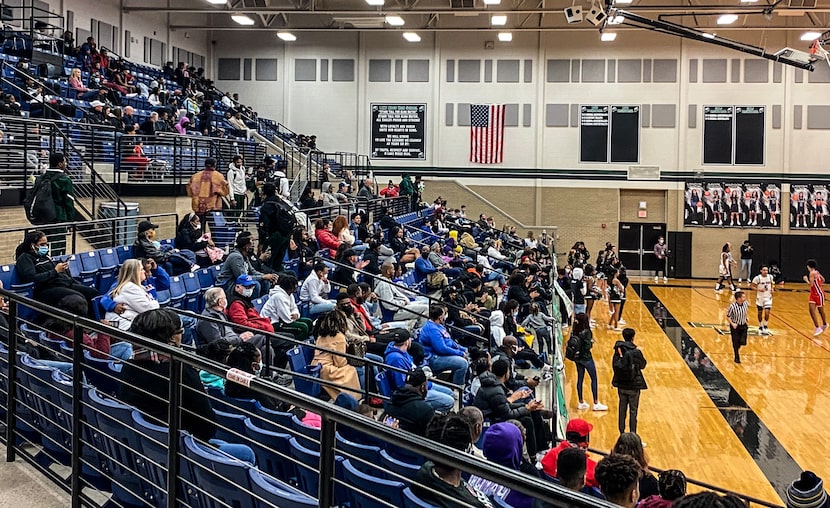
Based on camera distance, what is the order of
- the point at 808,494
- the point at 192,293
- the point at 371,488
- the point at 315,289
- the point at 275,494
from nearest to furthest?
the point at 275,494 < the point at 371,488 < the point at 808,494 < the point at 192,293 < the point at 315,289

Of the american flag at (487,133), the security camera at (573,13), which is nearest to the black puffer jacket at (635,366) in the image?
the security camera at (573,13)

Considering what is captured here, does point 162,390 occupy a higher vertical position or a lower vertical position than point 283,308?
higher

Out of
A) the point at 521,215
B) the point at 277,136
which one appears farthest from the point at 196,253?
the point at 521,215

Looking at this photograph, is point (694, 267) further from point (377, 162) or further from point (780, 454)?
point (780, 454)

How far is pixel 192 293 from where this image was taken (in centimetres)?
851

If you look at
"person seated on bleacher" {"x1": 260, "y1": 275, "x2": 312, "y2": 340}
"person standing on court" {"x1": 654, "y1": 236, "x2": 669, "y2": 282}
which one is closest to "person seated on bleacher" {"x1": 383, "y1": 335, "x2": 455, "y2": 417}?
"person seated on bleacher" {"x1": 260, "y1": 275, "x2": 312, "y2": 340}

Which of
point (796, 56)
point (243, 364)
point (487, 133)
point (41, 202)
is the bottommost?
point (243, 364)

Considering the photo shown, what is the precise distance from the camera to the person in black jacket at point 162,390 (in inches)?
128

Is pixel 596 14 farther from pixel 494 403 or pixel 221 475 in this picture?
pixel 221 475

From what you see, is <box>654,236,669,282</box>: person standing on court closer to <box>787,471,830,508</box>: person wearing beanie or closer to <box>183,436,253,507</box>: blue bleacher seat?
<box>787,471,830,508</box>: person wearing beanie

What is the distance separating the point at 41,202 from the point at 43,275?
7.82ft

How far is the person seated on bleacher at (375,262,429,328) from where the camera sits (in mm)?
10555

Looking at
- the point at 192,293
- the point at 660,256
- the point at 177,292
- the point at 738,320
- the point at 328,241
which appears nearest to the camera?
the point at 177,292

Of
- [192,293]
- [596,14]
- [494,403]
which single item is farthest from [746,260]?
[192,293]
